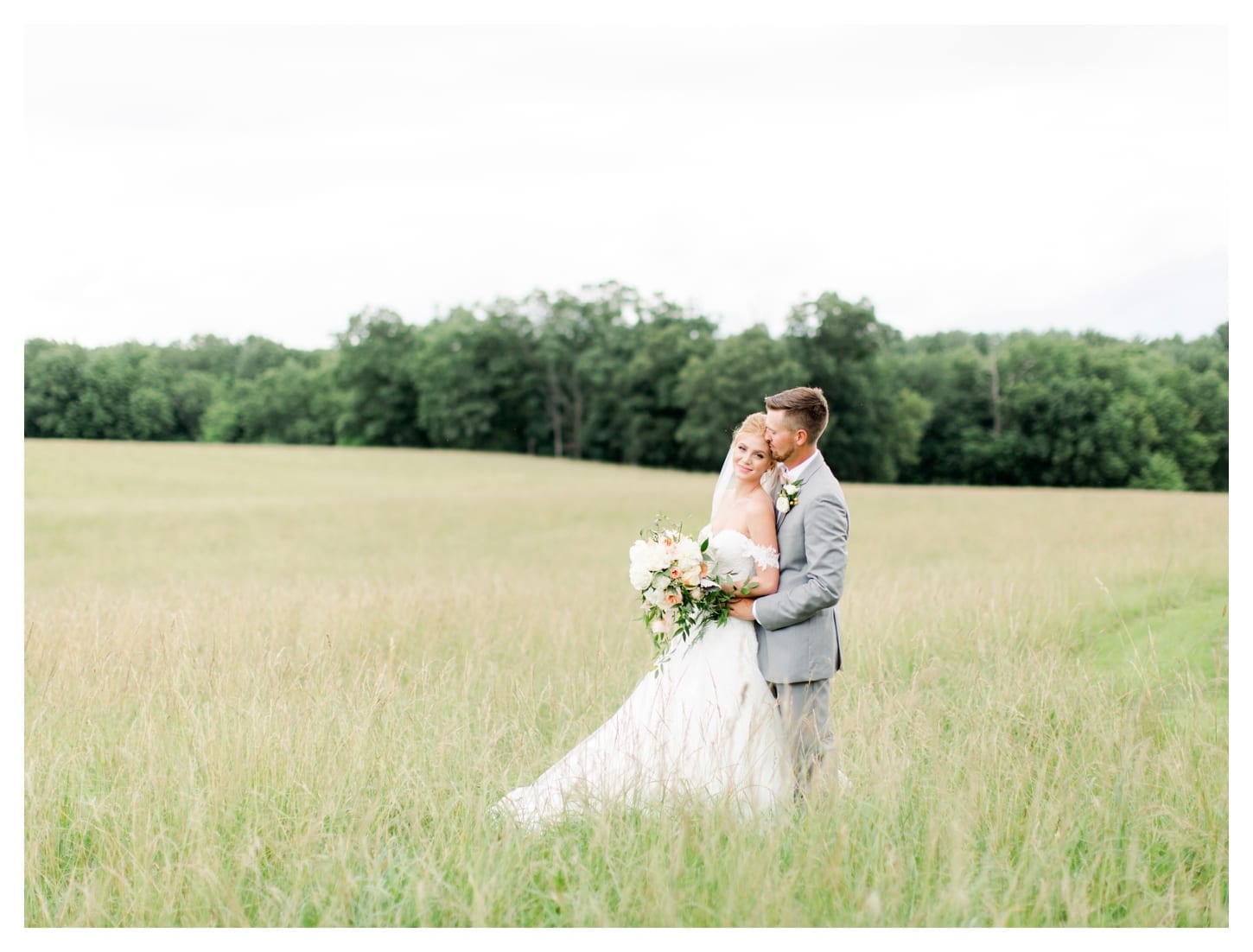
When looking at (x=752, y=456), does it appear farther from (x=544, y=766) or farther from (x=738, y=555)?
(x=544, y=766)

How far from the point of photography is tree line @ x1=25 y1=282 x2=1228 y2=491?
43344 mm

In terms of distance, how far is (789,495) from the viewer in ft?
13.5

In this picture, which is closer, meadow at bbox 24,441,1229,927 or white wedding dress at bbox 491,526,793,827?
meadow at bbox 24,441,1229,927

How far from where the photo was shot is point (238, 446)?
43.4m

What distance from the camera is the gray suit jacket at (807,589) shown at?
13.1ft

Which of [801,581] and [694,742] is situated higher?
[801,581]

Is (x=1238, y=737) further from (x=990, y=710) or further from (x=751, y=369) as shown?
(x=751, y=369)

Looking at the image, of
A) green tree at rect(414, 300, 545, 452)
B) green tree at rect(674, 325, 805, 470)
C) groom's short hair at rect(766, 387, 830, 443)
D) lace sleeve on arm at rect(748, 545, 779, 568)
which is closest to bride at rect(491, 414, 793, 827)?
lace sleeve on arm at rect(748, 545, 779, 568)

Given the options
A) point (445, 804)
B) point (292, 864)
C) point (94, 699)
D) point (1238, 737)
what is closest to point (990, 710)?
point (1238, 737)

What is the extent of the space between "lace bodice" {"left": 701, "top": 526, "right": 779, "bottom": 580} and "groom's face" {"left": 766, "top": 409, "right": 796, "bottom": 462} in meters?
0.43

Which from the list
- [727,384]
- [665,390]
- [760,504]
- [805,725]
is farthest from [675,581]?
[665,390]

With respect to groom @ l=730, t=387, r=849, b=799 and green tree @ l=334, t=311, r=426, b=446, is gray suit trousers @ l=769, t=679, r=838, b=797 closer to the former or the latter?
groom @ l=730, t=387, r=849, b=799

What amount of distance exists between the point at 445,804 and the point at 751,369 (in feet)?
156

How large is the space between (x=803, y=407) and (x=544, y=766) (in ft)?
7.37
